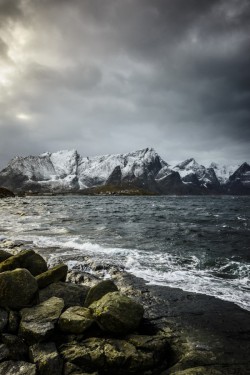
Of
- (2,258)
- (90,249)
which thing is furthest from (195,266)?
(2,258)

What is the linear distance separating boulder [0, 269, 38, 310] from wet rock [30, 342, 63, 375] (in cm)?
193

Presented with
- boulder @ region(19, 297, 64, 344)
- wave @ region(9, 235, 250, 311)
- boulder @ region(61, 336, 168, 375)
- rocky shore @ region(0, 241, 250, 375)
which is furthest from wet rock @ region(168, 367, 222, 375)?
wave @ region(9, 235, 250, 311)

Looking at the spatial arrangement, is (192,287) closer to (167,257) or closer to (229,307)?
(229,307)

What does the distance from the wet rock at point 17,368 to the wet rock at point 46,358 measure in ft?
0.58

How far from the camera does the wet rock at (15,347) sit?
7656 millimetres

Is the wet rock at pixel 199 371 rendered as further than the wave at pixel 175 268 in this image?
No

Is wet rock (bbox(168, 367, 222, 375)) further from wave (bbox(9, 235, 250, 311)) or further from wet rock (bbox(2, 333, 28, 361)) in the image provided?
wave (bbox(9, 235, 250, 311))

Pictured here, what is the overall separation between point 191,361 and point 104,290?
403 centimetres

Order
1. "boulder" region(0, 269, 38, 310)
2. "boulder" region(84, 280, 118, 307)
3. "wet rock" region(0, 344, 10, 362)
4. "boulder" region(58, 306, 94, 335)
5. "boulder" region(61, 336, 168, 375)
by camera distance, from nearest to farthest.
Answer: "boulder" region(61, 336, 168, 375) < "wet rock" region(0, 344, 10, 362) < "boulder" region(58, 306, 94, 335) < "boulder" region(0, 269, 38, 310) < "boulder" region(84, 280, 118, 307)

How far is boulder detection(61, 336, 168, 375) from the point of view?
7293mm

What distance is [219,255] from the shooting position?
69.9ft

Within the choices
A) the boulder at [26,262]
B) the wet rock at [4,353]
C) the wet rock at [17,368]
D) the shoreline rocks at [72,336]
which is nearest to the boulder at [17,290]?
the shoreline rocks at [72,336]

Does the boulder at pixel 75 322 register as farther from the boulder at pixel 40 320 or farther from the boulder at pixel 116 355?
the boulder at pixel 116 355

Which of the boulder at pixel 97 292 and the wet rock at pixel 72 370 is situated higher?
the boulder at pixel 97 292
